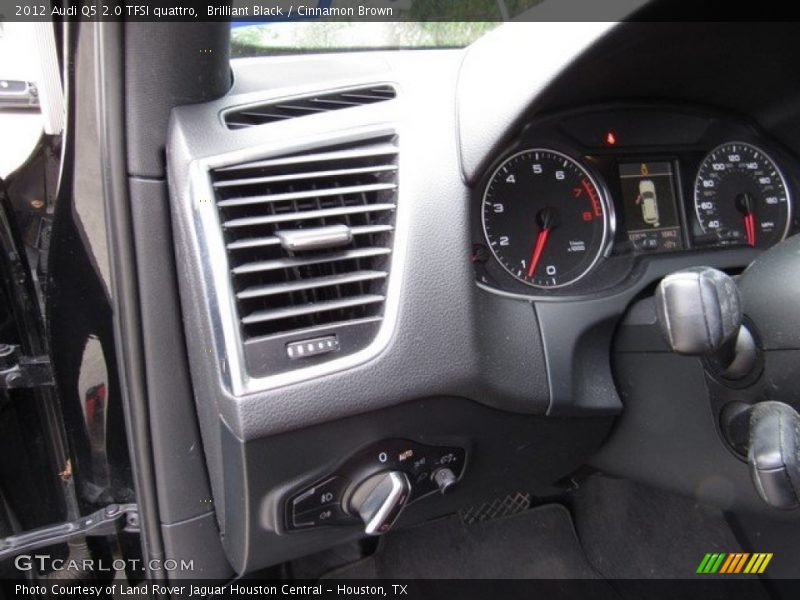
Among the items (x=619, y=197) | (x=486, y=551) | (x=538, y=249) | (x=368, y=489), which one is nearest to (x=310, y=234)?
(x=368, y=489)

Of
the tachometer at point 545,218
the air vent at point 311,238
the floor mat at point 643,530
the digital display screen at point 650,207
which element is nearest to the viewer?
the air vent at point 311,238

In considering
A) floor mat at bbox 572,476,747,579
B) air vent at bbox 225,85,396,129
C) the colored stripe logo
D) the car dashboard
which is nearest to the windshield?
the car dashboard

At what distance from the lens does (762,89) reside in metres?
1.64

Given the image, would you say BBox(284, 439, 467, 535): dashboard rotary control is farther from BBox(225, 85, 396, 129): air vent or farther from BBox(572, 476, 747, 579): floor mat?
BBox(572, 476, 747, 579): floor mat

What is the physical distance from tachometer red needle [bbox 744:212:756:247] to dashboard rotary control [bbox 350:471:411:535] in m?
1.04

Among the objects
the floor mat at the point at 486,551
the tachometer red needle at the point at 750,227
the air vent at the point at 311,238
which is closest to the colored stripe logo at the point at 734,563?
the floor mat at the point at 486,551

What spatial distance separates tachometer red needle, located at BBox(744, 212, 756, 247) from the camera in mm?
1716

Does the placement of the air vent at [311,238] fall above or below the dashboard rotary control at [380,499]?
above

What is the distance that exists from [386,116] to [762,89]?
950mm

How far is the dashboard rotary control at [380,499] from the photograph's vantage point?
1204 mm

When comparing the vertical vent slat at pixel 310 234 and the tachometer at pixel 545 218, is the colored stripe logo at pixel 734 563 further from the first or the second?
the vertical vent slat at pixel 310 234

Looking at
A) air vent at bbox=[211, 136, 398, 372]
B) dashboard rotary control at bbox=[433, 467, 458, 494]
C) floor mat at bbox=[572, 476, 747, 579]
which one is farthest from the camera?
floor mat at bbox=[572, 476, 747, 579]

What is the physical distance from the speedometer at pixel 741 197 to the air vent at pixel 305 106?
2.79 feet

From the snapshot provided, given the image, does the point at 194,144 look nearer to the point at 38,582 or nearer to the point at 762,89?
the point at 38,582
